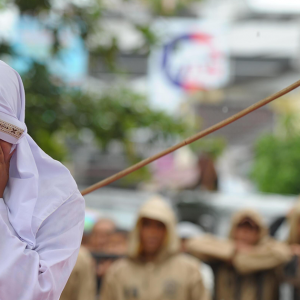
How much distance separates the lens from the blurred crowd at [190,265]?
4.08m

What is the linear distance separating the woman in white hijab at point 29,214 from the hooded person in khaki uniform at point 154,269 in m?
2.41

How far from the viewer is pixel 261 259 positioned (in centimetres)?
445

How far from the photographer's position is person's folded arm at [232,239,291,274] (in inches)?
174

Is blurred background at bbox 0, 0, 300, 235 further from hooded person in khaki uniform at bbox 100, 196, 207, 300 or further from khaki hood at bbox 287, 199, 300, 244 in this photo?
khaki hood at bbox 287, 199, 300, 244

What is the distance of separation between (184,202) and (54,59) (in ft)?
12.2

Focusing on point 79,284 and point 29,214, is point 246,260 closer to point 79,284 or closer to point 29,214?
point 79,284

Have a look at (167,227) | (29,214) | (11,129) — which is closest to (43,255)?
(29,214)

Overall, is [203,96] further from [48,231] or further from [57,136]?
[48,231]

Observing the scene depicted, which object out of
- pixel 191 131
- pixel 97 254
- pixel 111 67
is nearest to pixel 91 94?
pixel 111 67

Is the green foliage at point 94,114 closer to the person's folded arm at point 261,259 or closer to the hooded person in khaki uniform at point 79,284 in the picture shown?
the hooded person in khaki uniform at point 79,284

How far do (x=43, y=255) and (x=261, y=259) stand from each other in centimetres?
306

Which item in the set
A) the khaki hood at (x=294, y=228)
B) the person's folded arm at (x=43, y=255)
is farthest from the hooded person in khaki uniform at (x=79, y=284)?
the person's folded arm at (x=43, y=255)

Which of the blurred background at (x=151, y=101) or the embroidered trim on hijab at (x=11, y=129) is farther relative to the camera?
the blurred background at (x=151, y=101)

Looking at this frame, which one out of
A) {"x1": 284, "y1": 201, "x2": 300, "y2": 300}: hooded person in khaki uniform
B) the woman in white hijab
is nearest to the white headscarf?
the woman in white hijab
